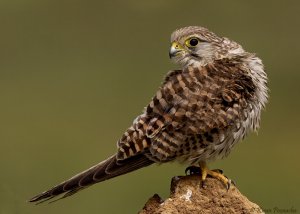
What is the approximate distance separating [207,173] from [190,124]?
49 cm

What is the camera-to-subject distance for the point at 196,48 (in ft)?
39.2

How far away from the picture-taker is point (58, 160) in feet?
61.7

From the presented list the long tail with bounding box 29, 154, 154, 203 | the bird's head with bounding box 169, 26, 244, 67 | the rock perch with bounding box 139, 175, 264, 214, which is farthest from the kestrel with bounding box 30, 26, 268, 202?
the bird's head with bounding box 169, 26, 244, 67

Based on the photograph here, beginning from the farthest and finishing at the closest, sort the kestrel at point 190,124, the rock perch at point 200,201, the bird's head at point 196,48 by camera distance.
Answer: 1. the bird's head at point 196,48
2. the kestrel at point 190,124
3. the rock perch at point 200,201

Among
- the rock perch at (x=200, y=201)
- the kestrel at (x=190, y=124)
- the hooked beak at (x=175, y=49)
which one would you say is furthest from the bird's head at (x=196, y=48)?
the rock perch at (x=200, y=201)

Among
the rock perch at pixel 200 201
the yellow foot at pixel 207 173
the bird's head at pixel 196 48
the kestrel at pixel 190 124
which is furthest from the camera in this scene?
the bird's head at pixel 196 48

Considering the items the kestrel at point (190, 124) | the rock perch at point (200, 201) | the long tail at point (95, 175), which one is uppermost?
the kestrel at point (190, 124)

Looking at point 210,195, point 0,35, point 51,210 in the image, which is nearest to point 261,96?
point 210,195

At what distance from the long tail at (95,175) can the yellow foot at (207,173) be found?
0.45 metres

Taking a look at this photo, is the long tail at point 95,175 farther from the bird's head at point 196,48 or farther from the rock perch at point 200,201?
the bird's head at point 196,48

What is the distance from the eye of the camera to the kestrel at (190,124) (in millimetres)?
11352

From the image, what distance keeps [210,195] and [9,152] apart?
8263mm

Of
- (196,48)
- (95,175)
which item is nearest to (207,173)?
(95,175)

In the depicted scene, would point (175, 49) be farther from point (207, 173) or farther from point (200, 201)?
point (200, 201)
